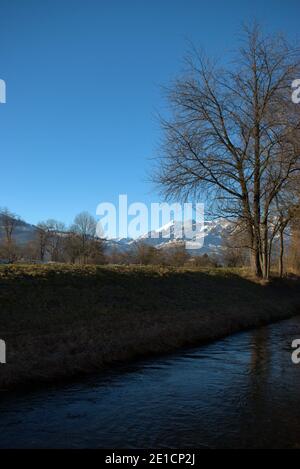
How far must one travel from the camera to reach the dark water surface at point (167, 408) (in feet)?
27.5

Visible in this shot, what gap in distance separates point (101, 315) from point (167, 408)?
7760mm

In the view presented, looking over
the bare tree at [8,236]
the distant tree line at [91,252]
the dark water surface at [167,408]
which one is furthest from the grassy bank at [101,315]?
the bare tree at [8,236]

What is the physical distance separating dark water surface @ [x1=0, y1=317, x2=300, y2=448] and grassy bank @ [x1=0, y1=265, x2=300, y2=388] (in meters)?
1.03


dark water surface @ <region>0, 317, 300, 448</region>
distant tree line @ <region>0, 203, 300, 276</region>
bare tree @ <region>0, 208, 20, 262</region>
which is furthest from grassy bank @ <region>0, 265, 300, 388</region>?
bare tree @ <region>0, 208, 20, 262</region>

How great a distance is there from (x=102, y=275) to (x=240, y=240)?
16007mm

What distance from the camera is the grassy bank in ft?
42.8

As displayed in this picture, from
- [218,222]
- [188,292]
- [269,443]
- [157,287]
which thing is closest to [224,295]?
[188,292]

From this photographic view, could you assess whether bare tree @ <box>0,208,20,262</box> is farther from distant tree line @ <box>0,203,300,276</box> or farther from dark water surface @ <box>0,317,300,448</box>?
dark water surface @ <box>0,317,300,448</box>

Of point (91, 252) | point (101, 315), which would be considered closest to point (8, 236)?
point (91, 252)

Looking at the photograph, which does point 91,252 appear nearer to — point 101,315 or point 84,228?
point 84,228

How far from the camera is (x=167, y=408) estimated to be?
10.0 metres
